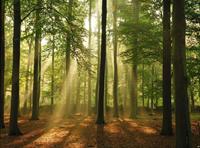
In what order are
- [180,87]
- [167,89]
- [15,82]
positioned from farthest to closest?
[15,82]
[167,89]
[180,87]

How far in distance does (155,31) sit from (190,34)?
2.10 meters

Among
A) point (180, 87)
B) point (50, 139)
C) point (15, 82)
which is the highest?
point (15, 82)

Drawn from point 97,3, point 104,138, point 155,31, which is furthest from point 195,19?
point 97,3

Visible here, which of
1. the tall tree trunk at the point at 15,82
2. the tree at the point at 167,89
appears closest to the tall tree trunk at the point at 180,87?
the tree at the point at 167,89

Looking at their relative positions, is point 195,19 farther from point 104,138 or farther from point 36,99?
point 36,99

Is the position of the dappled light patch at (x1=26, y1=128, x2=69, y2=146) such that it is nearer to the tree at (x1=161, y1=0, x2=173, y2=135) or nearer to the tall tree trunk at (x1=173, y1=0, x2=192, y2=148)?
the tree at (x1=161, y1=0, x2=173, y2=135)

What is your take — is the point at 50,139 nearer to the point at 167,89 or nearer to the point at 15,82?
the point at 15,82

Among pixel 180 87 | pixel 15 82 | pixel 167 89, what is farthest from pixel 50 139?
pixel 180 87

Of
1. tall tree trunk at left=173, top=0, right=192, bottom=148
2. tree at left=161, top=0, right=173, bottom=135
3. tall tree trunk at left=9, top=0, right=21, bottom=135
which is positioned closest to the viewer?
tall tree trunk at left=173, top=0, right=192, bottom=148

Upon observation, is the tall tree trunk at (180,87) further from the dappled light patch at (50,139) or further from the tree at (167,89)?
the dappled light patch at (50,139)

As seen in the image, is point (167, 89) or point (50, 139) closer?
point (50, 139)

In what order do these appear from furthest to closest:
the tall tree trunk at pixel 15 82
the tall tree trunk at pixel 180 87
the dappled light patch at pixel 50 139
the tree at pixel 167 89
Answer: the tall tree trunk at pixel 15 82 → the tree at pixel 167 89 → the dappled light patch at pixel 50 139 → the tall tree trunk at pixel 180 87

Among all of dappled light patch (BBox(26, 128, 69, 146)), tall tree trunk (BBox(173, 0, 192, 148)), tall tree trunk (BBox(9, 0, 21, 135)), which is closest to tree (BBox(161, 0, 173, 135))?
tall tree trunk (BBox(173, 0, 192, 148))

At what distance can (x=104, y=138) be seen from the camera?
13219mm
